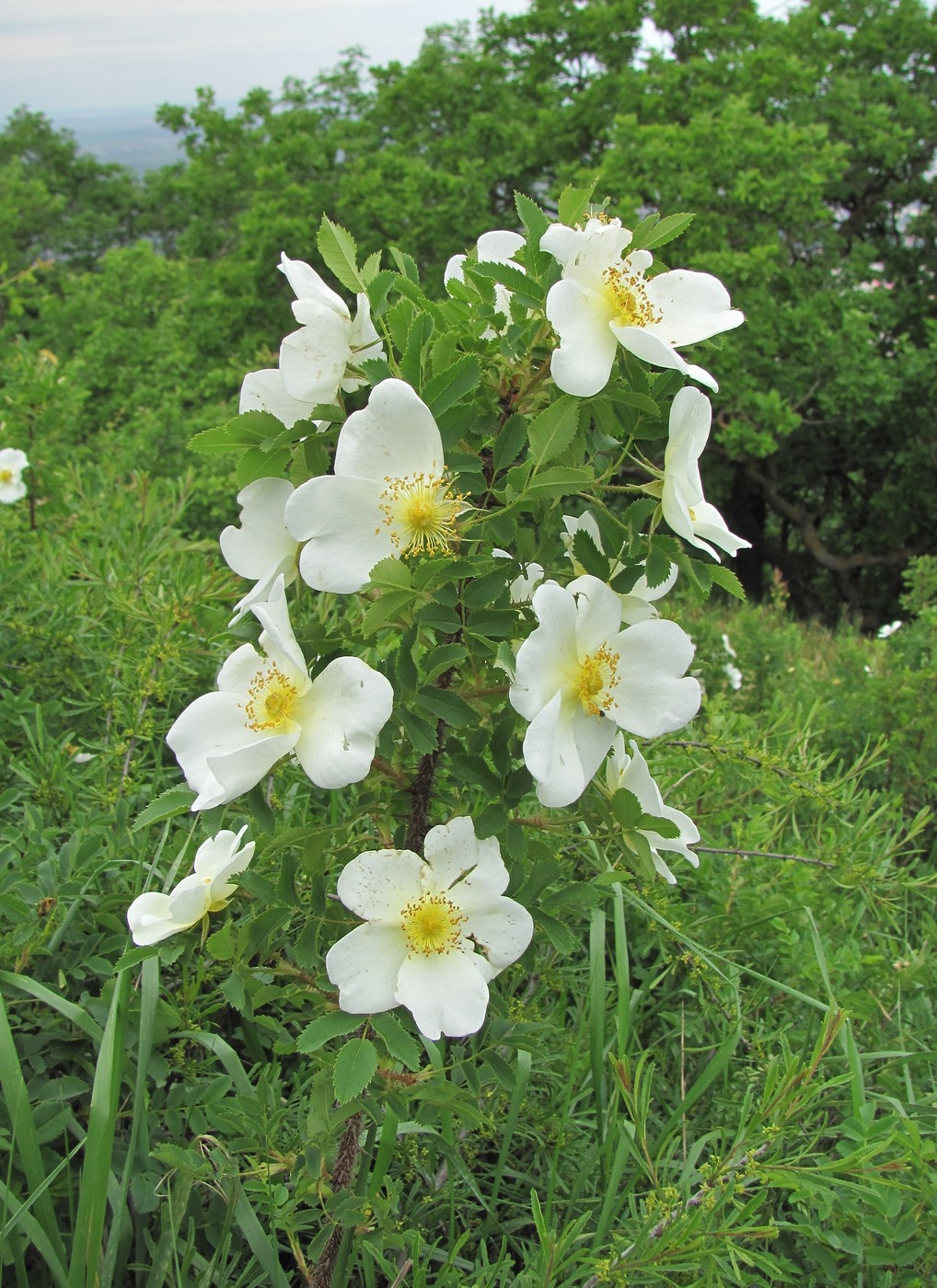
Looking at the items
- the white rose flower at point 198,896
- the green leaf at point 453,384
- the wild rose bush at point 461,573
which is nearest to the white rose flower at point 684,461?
the wild rose bush at point 461,573

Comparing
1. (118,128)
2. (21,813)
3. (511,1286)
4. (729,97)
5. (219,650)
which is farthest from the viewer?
(118,128)

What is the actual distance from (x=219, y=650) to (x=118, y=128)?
32484 millimetres

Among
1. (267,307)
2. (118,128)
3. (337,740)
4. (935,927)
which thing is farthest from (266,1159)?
(118,128)

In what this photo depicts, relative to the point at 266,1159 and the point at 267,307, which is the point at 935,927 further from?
the point at 267,307

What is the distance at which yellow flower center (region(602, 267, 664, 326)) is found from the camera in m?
1.12

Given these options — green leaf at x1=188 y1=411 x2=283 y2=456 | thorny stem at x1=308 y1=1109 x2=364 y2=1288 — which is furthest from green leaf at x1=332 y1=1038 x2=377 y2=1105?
green leaf at x1=188 y1=411 x2=283 y2=456

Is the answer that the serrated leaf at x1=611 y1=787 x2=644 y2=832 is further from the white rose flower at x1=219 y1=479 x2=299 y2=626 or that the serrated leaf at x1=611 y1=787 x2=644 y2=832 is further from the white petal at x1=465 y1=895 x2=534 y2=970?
the white rose flower at x1=219 y1=479 x2=299 y2=626

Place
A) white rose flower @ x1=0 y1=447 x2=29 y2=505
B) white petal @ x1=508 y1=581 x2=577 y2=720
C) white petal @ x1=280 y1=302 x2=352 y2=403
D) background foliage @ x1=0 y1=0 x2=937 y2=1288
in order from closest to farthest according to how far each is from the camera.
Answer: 1. white petal @ x1=508 y1=581 x2=577 y2=720
2. white petal @ x1=280 y1=302 x2=352 y2=403
3. background foliage @ x1=0 y1=0 x2=937 y2=1288
4. white rose flower @ x1=0 y1=447 x2=29 y2=505

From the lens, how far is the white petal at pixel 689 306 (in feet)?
3.91

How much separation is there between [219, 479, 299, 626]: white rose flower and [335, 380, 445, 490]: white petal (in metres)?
0.12

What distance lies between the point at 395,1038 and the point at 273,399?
72cm

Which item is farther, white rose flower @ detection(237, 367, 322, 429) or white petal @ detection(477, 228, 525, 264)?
white petal @ detection(477, 228, 525, 264)

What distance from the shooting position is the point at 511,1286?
1484mm

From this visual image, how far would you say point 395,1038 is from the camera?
1187 millimetres
